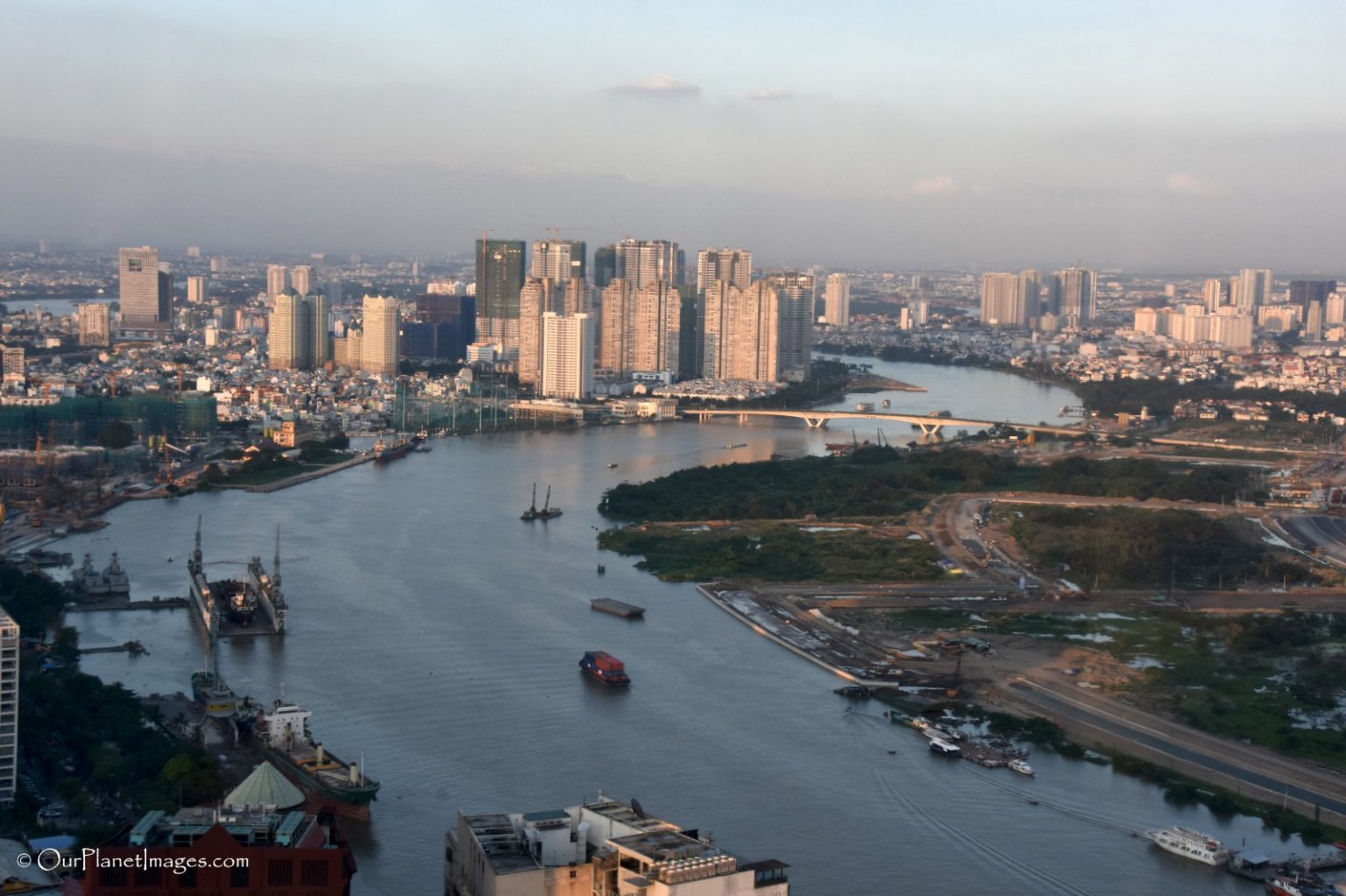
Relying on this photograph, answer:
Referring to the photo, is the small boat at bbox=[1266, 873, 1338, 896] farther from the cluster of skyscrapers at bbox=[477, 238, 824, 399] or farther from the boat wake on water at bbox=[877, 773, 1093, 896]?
the cluster of skyscrapers at bbox=[477, 238, 824, 399]

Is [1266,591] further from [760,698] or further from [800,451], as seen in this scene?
[800,451]

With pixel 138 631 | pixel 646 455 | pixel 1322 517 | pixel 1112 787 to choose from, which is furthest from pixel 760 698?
pixel 646 455

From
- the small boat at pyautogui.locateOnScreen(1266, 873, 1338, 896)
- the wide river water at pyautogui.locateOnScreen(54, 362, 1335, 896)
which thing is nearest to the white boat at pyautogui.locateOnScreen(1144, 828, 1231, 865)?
the wide river water at pyautogui.locateOnScreen(54, 362, 1335, 896)

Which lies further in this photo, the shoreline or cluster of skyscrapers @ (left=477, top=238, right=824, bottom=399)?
cluster of skyscrapers @ (left=477, top=238, right=824, bottom=399)

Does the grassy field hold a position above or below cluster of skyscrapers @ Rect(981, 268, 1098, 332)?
below

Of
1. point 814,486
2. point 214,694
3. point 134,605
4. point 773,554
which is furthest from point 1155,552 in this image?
point 214,694

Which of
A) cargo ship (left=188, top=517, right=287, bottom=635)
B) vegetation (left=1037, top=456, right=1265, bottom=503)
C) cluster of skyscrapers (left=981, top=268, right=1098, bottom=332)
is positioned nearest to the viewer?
cargo ship (left=188, top=517, right=287, bottom=635)

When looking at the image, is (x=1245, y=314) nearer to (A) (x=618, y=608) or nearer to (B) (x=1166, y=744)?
(A) (x=618, y=608)
